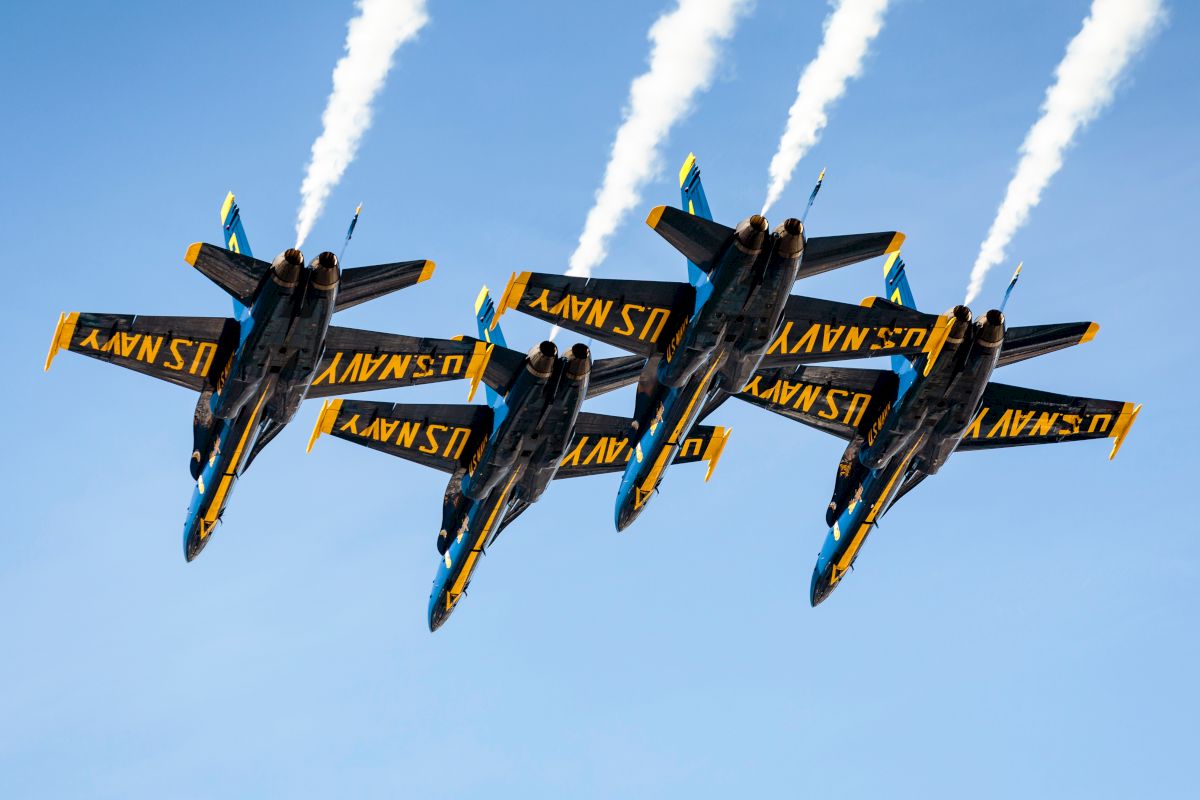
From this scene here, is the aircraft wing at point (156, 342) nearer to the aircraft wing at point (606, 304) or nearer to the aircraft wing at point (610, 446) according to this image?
the aircraft wing at point (606, 304)

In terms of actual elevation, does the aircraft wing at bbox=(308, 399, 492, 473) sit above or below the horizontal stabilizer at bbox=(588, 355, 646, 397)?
below

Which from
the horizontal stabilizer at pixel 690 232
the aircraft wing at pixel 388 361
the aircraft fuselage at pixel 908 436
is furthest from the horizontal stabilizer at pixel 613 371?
the aircraft fuselage at pixel 908 436

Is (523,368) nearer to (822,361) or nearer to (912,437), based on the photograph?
(822,361)

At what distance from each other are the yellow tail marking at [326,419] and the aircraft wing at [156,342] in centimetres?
430

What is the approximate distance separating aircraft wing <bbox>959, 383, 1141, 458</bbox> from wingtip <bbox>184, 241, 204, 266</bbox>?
96.8 feet

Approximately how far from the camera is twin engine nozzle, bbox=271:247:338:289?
5828 centimetres

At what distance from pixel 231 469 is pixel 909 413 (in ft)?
78.0

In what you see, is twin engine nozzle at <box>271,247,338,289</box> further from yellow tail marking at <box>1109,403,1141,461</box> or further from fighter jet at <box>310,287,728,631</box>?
yellow tail marking at <box>1109,403,1141,461</box>

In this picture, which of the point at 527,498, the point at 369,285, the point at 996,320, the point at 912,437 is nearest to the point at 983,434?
the point at 912,437

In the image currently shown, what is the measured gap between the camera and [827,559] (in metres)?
75.4

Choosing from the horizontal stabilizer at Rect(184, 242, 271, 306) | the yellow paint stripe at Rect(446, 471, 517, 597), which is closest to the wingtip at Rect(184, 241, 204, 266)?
the horizontal stabilizer at Rect(184, 242, 271, 306)

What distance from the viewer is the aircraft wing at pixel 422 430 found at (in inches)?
2660

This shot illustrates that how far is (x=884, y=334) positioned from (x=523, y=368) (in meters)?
12.4

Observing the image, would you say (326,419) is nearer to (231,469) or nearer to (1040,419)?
(231,469)
